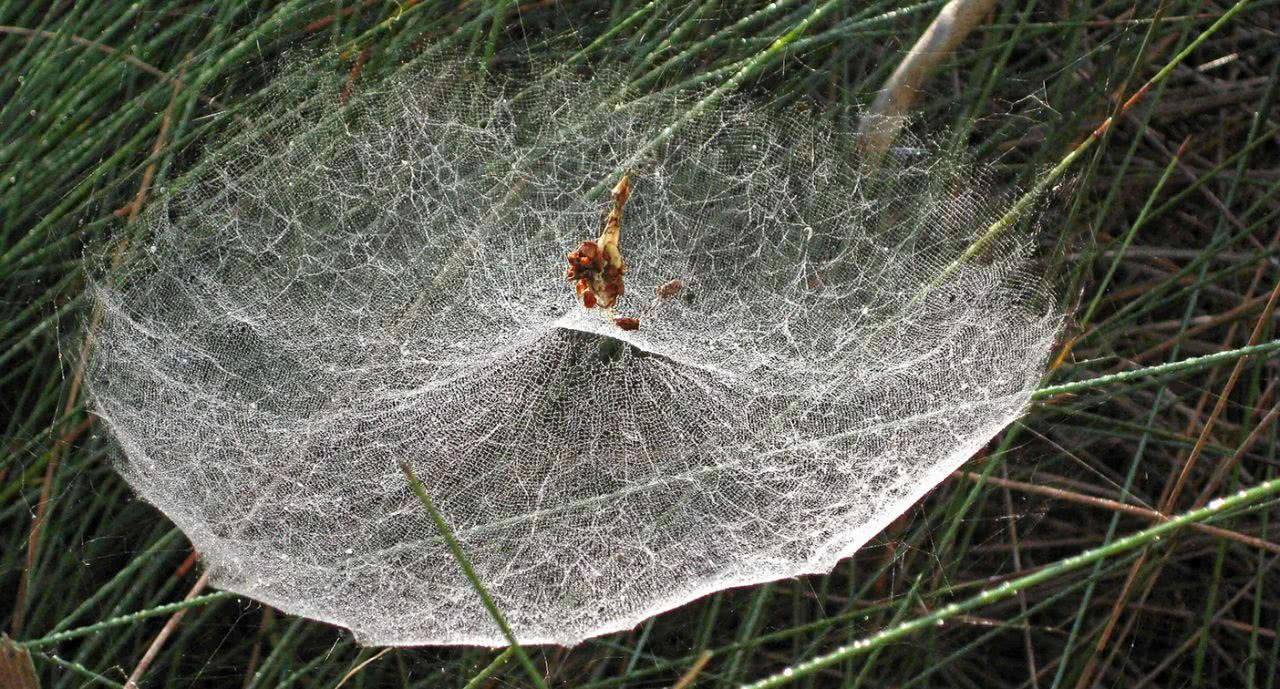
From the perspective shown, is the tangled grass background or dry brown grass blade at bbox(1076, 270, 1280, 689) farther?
the tangled grass background

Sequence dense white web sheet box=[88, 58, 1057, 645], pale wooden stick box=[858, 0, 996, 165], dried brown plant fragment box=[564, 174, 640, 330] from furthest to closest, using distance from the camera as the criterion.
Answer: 1. pale wooden stick box=[858, 0, 996, 165]
2. dried brown plant fragment box=[564, 174, 640, 330]
3. dense white web sheet box=[88, 58, 1057, 645]

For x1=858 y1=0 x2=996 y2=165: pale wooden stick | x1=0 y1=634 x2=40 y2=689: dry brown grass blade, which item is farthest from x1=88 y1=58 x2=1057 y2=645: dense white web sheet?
x1=0 y1=634 x2=40 y2=689: dry brown grass blade

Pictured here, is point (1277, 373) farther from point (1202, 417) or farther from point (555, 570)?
point (555, 570)

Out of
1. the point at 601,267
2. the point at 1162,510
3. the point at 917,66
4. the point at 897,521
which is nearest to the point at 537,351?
the point at 601,267

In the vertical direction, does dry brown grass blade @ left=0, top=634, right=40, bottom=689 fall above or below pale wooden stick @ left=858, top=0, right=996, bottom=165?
above

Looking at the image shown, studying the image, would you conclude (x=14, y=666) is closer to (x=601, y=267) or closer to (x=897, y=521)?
(x=601, y=267)

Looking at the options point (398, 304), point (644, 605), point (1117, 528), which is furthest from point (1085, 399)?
point (398, 304)

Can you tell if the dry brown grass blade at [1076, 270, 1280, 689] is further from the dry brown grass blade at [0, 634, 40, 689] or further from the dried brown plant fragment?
the dry brown grass blade at [0, 634, 40, 689]
